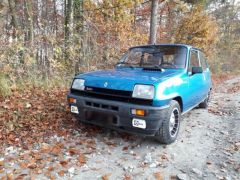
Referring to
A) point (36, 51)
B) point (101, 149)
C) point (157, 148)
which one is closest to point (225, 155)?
point (157, 148)

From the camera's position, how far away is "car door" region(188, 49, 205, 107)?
4832 mm

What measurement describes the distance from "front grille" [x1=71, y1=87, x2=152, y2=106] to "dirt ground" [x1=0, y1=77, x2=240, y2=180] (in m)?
0.81

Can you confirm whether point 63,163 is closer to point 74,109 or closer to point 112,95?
point 74,109

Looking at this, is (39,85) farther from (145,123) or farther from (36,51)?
(145,123)

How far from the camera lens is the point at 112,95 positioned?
3764mm

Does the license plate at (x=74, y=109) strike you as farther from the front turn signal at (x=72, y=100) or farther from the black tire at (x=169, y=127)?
the black tire at (x=169, y=127)

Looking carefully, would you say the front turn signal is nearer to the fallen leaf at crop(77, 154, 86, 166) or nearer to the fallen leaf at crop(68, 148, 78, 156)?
the fallen leaf at crop(68, 148, 78, 156)

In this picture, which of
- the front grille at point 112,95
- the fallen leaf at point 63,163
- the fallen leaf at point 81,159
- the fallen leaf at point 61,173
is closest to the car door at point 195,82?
the front grille at point 112,95

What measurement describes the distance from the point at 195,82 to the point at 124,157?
2.37m

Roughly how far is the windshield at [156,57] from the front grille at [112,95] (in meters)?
1.42

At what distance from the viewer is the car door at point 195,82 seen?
4.83 m

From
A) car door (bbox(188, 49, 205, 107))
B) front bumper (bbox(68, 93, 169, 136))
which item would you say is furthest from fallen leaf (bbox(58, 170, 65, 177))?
car door (bbox(188, 49, 205, 107))

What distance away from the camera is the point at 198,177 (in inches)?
124

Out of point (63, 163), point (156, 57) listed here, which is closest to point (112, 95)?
point (63, 163)
